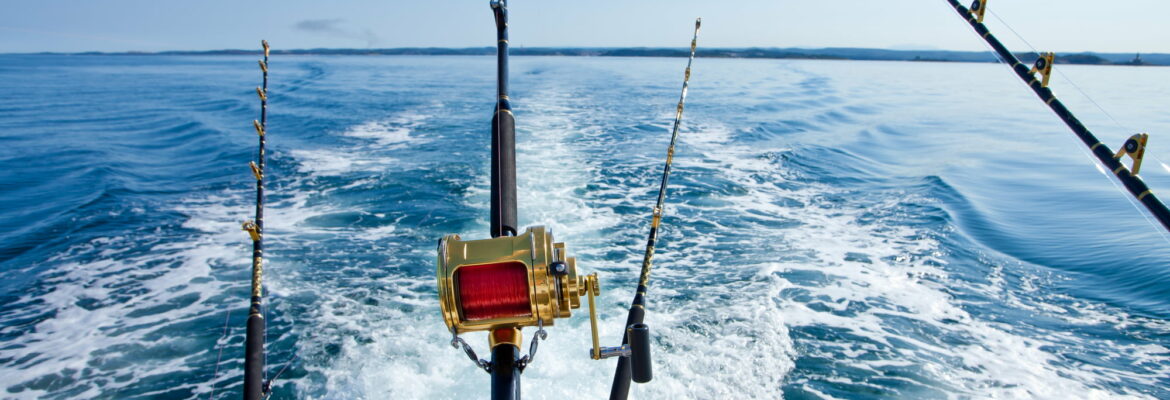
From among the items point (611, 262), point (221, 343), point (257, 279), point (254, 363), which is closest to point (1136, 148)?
point (254, 363)

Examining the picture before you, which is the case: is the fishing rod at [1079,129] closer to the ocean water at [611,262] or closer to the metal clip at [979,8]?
the metal clip at [979,8]

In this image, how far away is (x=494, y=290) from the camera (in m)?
1.62

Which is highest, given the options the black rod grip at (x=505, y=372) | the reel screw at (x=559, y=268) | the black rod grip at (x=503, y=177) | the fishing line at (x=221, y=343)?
the black rod grip at (x=503, y=177)

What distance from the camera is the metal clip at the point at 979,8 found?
362 centimetres

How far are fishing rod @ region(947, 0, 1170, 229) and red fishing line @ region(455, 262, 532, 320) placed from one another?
2.12m

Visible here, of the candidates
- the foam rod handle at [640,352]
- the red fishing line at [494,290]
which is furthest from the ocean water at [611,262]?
the red fishing line at [494,290]

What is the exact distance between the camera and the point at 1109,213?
810 cm

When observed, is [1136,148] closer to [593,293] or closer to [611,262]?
[593,293]

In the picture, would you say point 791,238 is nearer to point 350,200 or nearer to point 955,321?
point 955,321

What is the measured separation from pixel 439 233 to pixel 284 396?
320cm

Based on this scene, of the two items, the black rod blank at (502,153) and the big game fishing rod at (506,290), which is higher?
the black rod blank at (502,153)

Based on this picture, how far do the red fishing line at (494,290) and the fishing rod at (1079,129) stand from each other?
2125 millimetres

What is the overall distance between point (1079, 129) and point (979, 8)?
1253 mm

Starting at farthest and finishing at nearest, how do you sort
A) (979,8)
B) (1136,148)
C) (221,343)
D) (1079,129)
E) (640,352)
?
(221,343) → (979,8) → (1079,129) → (1136,148) → (640,352)
